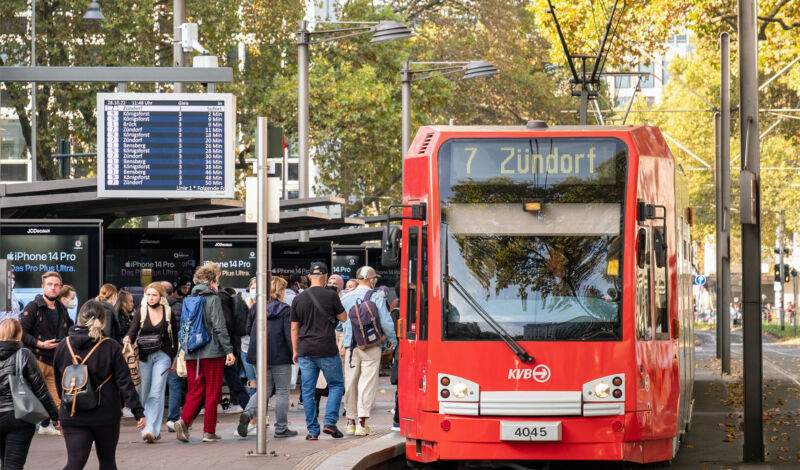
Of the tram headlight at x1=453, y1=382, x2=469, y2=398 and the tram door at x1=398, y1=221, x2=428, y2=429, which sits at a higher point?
the tram door at x1=398, y1=221, x2=428, y2=429

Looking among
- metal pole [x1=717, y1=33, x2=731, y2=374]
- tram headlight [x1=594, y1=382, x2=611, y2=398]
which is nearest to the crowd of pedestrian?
tram headlight [x1=594, y1=382, x2=611, y2=398]

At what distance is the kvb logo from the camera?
1147cm

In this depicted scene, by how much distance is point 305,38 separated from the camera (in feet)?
87.6

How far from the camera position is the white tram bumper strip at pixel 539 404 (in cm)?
1142

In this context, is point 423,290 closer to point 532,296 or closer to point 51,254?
point 532,296

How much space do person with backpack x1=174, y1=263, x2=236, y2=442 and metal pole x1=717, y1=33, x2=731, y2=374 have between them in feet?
53.0

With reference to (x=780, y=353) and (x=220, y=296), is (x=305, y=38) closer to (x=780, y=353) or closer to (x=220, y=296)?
(x=220, y=296)

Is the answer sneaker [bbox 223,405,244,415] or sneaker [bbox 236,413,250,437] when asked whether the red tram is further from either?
sneaker [bbox 223,405,244,415]

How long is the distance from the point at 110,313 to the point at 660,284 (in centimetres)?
527

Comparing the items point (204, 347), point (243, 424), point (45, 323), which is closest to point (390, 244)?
point (204, 347)

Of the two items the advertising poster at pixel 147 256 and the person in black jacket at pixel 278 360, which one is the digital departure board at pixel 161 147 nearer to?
the person in black jacket at pixel 278 360

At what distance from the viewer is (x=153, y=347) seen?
46.0 feet

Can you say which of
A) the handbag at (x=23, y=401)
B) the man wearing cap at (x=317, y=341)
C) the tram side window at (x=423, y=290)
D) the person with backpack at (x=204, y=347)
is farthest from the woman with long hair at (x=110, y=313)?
the handbag at (x=23, y=401)

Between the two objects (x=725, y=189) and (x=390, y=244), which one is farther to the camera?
(x=725, y=189)
